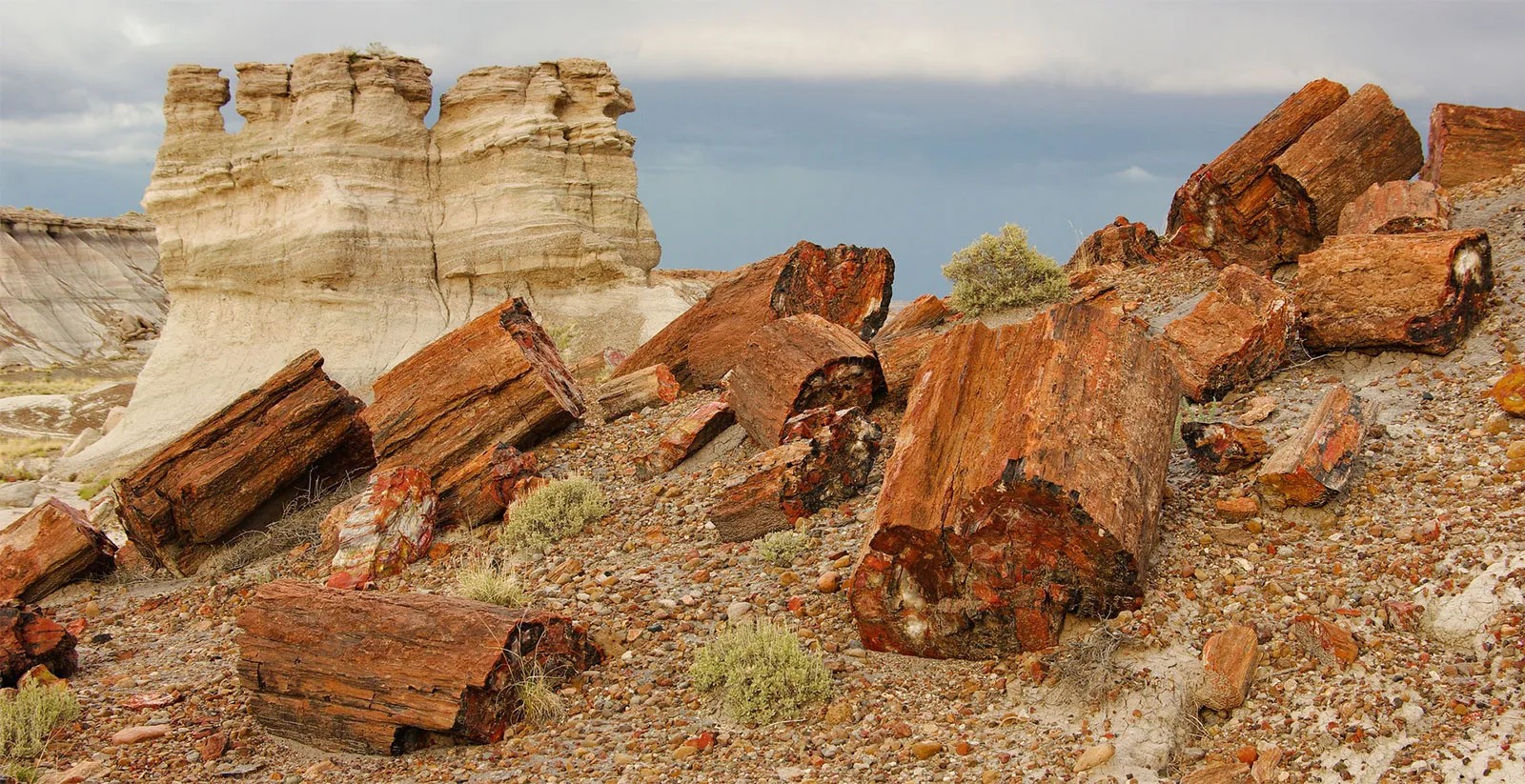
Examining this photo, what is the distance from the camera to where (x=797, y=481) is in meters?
7.36

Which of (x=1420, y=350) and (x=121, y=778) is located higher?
(x=1420, y=350)

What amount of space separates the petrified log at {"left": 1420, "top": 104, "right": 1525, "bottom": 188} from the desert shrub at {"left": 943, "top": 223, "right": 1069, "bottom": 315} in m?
3.70

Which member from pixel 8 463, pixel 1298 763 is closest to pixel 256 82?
pixel 8 463

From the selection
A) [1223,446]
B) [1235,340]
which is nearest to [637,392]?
[1235,340]

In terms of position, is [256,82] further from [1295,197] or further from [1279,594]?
[1279,594]

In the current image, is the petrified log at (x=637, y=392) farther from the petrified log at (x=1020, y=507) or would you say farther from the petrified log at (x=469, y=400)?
the petrified log at (x=1020, y=507)

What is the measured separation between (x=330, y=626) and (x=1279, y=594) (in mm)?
4914

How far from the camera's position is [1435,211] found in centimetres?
858

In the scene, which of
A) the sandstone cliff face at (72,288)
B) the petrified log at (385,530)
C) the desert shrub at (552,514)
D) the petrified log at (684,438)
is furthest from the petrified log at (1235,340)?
the sandstone cliff face at (72,288)

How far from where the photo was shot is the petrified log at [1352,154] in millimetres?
9906

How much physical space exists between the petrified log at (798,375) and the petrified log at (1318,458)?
353cm

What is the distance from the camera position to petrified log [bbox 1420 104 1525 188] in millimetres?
10336

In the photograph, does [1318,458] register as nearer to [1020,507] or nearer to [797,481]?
[1020,507]

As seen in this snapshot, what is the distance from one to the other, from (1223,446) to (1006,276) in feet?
17.3
